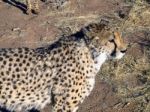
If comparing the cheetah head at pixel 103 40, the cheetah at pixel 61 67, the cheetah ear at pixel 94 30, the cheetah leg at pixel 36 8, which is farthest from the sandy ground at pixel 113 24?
the cheetah ear at pixel 94 30

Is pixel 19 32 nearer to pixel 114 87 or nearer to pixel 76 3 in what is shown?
pixel 76 3

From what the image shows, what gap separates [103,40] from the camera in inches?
183

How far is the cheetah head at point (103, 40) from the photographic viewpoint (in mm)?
4648

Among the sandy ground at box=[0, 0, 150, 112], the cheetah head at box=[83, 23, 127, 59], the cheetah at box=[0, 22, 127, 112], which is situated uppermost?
the cheetah head at box=[83, 23, 127, 59]

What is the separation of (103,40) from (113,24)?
7.00 ft

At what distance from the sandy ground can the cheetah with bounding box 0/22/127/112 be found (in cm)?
89

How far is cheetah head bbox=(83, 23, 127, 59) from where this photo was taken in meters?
4.65

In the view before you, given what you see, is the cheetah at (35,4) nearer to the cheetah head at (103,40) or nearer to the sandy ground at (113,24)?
the sandy ground at (113,24)

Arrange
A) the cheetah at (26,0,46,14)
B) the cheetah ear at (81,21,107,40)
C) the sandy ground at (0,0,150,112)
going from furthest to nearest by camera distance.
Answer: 1. the cheetah at (26,0,46,14)
2. the sandy ground at (0,0,150,112)
3. the cheetah ear at (81,21,107,40)

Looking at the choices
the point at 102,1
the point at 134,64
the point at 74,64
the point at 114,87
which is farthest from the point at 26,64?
the point at 102,1

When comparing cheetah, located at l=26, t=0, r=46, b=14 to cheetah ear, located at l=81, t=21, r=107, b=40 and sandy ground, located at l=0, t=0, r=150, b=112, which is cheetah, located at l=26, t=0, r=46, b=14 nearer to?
sandy ground, located at l=0, t=0, r=150, b=112

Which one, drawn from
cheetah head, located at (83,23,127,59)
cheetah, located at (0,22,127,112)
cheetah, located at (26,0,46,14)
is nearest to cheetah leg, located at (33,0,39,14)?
cheetah, located at (26,0,46,14)

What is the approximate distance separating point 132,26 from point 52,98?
2772 mm

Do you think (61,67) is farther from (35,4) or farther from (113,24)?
(35,4)
